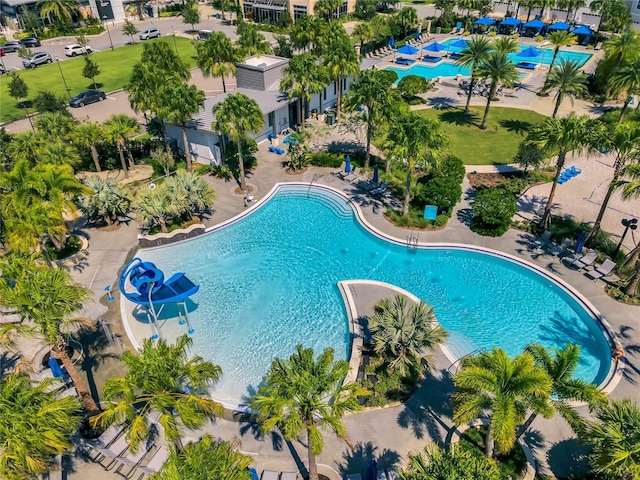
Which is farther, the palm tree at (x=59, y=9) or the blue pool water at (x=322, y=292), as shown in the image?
the palm tree at (x=59, y=9)

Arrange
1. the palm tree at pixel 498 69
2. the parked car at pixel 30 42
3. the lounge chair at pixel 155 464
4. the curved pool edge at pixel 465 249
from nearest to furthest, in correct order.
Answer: the lounge chair at pixel 155 464 → the curved pool edge at pixel 465 249 → the palm tree at pixel 498 69 → the parked car at pixel 30 42

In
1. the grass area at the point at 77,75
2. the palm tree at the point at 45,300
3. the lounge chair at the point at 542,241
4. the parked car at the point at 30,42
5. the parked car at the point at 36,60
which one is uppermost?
the palm tree at the point at 45,300

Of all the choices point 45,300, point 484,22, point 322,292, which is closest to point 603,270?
point 322,292

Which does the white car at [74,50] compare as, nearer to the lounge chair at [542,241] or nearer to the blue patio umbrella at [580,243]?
the lounge chair at [542,241]

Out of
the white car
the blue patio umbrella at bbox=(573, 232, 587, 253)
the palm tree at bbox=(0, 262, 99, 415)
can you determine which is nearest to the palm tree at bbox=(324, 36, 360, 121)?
the blue patio umbrella at bbox=(573, 232, 587, 253)

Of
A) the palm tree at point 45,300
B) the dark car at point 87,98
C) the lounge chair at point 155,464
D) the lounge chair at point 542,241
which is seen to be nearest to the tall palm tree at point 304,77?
the lounge chair at point 542,241

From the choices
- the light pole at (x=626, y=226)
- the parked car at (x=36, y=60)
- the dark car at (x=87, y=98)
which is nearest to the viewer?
the light pole at (x=626, y=226)

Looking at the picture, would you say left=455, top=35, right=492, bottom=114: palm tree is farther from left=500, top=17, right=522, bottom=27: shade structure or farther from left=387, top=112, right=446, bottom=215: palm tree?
left=500, top=17, right=522, bottom=27: shade structure

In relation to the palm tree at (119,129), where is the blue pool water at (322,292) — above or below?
below
